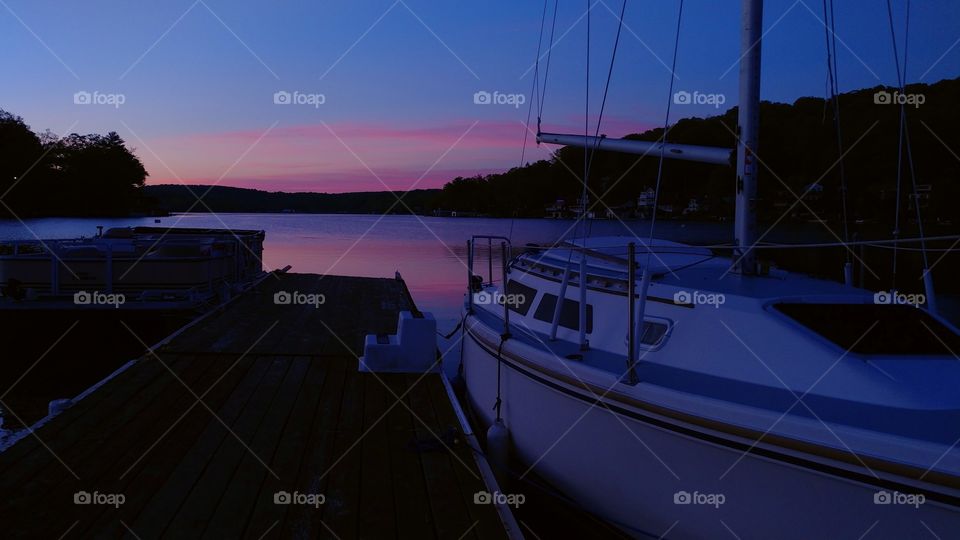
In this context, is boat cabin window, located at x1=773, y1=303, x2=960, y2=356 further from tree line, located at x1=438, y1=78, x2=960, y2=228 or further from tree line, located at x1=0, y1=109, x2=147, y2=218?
tree line, located at x1=0, y1=109, x2=147, y2=218

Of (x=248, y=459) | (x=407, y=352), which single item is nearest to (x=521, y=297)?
(x=407, y=352)

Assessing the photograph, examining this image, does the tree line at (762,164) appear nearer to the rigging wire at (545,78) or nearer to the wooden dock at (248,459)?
the rigging wire at (545,78)

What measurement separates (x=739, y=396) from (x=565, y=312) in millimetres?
2570

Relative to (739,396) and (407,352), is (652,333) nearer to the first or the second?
(739,396)

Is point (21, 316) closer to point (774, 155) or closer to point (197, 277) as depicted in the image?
point (197, 277)

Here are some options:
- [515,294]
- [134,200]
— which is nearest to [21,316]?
[515,294]

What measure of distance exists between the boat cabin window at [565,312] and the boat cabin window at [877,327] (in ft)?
6.12

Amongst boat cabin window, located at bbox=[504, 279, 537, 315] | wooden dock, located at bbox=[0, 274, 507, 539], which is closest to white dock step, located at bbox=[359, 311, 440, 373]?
wooden dock, located at bbox=[0, 274, 507, 539]

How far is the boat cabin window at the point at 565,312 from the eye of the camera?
21.4 feet

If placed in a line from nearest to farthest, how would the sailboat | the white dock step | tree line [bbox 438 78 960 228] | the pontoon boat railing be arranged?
the sailboat
tree line [bbox 438 78 960 228]
the white dock step
the pontoon boat railing

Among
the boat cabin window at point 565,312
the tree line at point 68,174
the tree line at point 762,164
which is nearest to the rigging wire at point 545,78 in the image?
the tree line at point 762,164

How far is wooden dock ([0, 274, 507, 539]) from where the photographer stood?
4.48 meters

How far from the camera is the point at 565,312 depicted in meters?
6.91

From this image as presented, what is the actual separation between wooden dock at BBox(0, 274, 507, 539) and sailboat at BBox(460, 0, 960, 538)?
982mm
